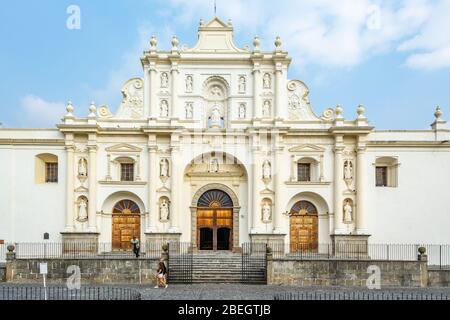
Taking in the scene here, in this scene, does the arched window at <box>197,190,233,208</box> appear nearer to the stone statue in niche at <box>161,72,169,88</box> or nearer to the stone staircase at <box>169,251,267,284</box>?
the stone staircase at <box>169,251,267,284</box>

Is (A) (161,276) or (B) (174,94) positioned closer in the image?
(A) (161,276)

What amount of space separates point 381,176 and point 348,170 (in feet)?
9.23

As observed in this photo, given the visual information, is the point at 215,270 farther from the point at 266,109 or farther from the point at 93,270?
the point at 266,109

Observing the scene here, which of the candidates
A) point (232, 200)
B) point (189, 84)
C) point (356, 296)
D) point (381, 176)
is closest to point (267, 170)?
point (232, 200)

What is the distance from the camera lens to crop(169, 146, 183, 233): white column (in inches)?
1161

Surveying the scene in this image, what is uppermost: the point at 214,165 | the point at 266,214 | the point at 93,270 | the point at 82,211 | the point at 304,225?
the point at 214,165

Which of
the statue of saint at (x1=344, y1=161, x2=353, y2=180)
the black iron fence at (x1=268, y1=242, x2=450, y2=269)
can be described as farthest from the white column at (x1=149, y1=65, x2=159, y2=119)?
the statue of saint at (x1=344, y1=161, x2=353, y2=180)

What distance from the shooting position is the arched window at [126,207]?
30719 mm

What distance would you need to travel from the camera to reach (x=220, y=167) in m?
31.2

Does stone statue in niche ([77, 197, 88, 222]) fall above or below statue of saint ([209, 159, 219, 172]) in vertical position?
below

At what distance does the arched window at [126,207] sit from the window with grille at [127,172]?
1454 mm

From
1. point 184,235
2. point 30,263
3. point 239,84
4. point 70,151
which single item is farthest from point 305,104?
point 30,263

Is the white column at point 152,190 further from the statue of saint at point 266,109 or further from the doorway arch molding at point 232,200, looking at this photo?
the statue of saint at point 266,109

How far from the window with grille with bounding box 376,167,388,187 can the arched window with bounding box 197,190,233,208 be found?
31.5 ft
